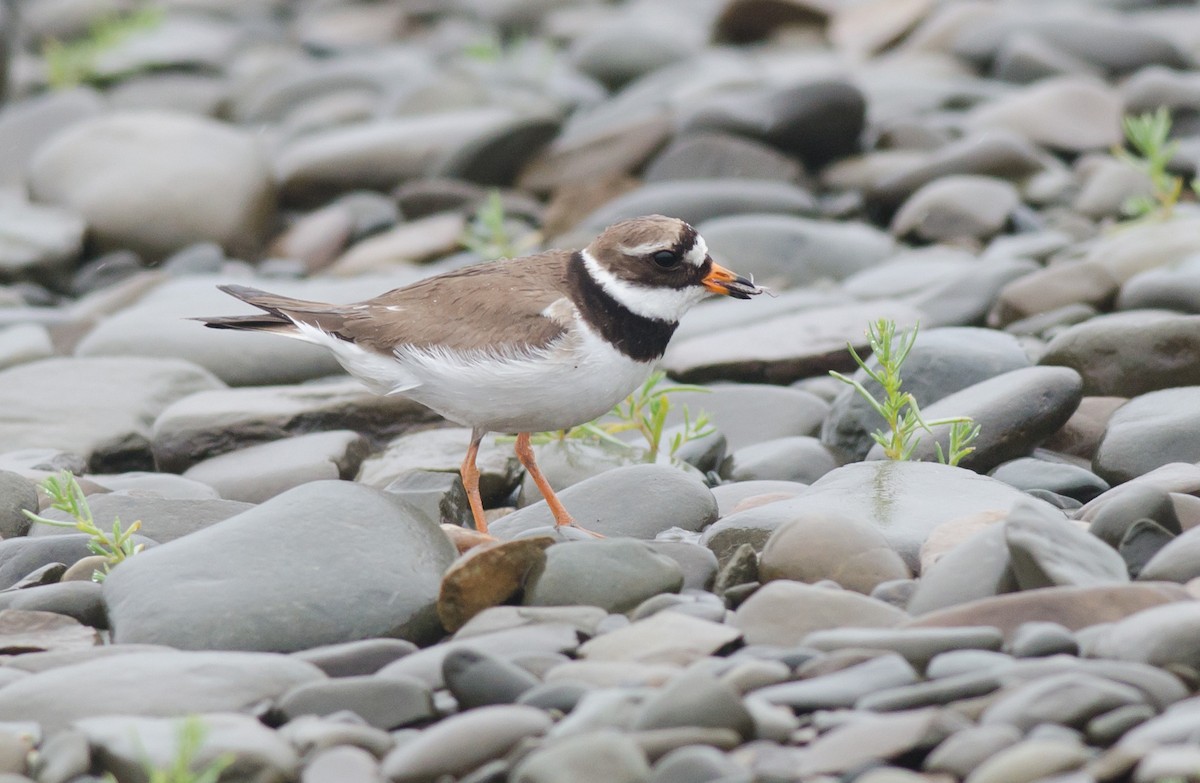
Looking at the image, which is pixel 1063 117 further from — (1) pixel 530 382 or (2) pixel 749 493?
(1) pixel 530 382

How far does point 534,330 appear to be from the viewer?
5621 millimetres

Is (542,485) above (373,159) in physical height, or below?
above

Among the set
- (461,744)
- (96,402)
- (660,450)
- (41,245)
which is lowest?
(41,245)

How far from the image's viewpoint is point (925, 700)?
372 centimetres

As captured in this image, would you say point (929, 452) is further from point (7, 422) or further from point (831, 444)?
point (7, 422)

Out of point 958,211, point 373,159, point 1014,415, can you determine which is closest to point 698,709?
point 1014,415

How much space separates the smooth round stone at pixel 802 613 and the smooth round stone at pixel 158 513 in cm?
230

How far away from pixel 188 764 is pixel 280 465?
3.06 m

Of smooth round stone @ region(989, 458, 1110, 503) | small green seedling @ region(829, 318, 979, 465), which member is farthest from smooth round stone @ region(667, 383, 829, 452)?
smooth round stone @ region(989, 458, 1110, 503)

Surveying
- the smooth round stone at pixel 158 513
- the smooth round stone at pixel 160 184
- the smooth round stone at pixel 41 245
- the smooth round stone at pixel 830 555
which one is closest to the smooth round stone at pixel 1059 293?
the smooth round stone at pixel 830 555

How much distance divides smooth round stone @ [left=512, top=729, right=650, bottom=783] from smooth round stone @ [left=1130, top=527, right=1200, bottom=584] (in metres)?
1.84

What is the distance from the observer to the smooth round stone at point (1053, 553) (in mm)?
4238

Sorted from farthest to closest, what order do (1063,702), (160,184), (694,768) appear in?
(160,184) < (1063,702) < (694,768)

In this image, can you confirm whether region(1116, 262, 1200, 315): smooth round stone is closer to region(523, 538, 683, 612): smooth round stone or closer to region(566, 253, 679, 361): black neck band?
region(566, 253, 679, 361): black neck band
